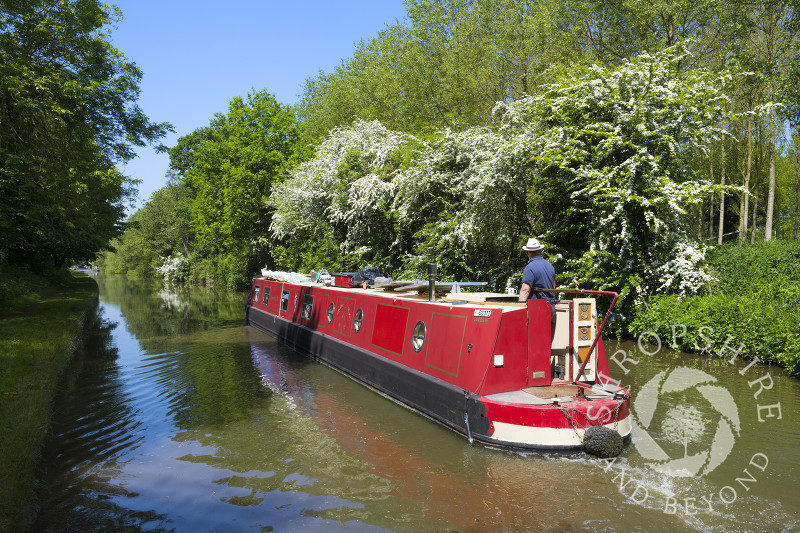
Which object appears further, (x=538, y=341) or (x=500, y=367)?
(x=538, y=341)

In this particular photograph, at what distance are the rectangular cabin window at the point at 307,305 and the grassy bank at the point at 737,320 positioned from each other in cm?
746

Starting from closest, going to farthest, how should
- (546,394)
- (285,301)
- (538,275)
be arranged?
(546,394)
(538,275)
(285,301)

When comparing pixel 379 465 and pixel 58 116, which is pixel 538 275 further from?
pixel 58 116

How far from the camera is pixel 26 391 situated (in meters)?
7.70

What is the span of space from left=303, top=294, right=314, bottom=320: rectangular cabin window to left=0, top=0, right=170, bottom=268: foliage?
613cm

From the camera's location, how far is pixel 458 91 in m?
22.1

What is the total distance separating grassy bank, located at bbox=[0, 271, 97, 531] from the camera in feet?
16.1

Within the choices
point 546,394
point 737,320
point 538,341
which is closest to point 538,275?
point 538,341

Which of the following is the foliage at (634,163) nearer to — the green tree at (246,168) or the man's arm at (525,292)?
the man's arm at (525,292)

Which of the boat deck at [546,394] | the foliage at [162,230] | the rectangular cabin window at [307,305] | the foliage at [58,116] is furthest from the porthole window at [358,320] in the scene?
the foliage at [162,230]

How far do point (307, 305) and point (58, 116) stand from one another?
7.75 meters

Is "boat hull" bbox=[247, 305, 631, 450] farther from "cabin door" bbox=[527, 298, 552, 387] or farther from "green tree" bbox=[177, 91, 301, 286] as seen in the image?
"green tree" bbox=[177, 91, 301, 286]

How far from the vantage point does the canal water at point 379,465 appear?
489cm

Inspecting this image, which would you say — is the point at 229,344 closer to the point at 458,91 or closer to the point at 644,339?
the point at 644,339
